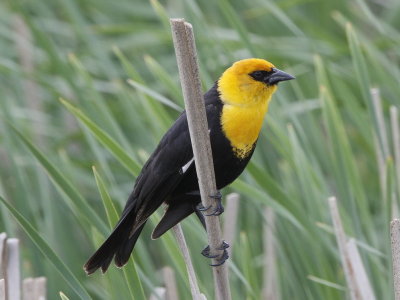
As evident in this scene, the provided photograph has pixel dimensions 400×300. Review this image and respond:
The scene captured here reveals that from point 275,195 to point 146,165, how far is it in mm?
314

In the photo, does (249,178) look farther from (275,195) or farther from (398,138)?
(398,138)

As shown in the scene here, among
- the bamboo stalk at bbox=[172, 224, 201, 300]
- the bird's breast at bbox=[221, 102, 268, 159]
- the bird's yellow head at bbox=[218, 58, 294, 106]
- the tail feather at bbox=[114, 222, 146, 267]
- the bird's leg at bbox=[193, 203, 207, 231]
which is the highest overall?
the bird's yellow head at bbox=[218, 58, 294, 106]

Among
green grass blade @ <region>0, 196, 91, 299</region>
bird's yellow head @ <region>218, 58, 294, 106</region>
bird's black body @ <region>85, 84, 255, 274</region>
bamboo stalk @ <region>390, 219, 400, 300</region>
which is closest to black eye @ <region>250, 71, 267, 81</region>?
bird's yellow head @ <region>218, 58, 294, 106</region>

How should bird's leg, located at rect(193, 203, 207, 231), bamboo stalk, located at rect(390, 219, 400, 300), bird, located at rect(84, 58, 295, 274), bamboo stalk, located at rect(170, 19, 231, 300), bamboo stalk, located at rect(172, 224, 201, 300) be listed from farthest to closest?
bird's leg, located at rect(193, 203, 207, 231), bird, located at rect(84, 58, 295, 274), bamboo stalk, located at rect(172, 224, 201, 300), bamboo stalk, located at rect(390, 219, 400, 300), bamboo stalk, located at rect(170, 19, 231, 300)

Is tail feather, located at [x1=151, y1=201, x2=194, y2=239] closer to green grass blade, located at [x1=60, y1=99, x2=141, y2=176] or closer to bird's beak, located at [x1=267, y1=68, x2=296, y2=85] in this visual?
green grass blade, located at [x1=60, y1=99, x2=141, y2=176]

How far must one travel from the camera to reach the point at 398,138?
6.72 feet

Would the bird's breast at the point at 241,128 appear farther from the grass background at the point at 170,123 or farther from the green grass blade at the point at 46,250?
the green grass blade at the point at 46,250

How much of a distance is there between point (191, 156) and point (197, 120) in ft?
1.22

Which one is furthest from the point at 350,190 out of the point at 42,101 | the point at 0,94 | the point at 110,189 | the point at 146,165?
the point at 42,101

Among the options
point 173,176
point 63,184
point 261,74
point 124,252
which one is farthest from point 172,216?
point 261,74

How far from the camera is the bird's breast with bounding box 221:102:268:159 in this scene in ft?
5.68

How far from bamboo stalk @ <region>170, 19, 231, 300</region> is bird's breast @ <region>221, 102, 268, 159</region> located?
30 cm

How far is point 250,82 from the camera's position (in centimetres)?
181

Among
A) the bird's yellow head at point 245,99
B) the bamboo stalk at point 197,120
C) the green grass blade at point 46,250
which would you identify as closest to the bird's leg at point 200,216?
the bird's yellow head at point 245,99
